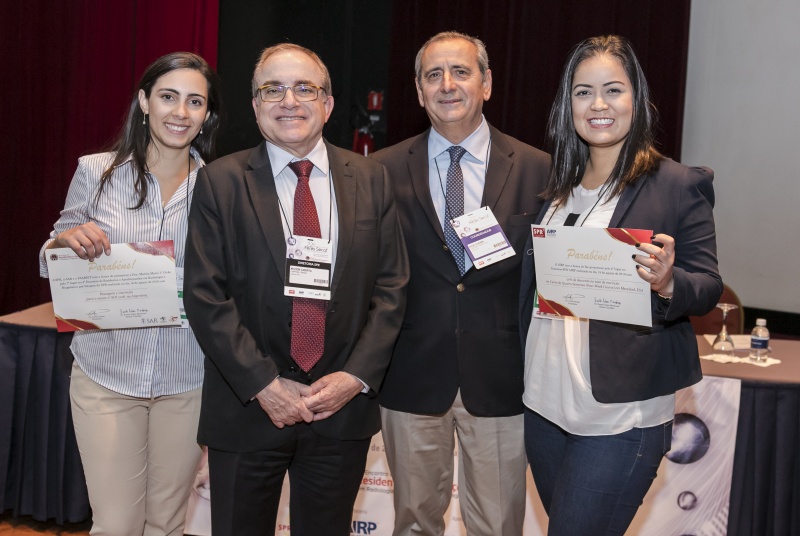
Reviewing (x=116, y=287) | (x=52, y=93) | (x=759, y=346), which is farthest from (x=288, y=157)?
(x=52, y=93)

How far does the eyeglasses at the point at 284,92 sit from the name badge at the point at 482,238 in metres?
0.59

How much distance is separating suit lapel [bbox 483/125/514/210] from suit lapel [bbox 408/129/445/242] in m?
0.18

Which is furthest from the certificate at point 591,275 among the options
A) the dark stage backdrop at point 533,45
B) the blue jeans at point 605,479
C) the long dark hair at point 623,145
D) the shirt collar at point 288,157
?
the dark stage backdrop at point 533,45

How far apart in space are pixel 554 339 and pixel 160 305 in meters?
1.17

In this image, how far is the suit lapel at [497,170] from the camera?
8.64 ft

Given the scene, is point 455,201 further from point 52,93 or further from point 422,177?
point 52,93

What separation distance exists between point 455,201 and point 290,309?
0.72 meters

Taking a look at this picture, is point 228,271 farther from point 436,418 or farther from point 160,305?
point 436,418

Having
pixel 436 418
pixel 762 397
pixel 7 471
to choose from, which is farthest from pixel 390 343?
pixel 7 471

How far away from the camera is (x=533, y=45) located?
24.0 ft

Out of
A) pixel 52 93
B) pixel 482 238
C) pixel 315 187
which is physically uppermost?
pixel 52 93

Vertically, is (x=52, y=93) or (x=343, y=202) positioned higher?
(x=52, y=93)

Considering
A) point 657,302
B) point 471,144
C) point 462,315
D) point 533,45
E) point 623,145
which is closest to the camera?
point 657,302
